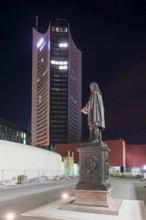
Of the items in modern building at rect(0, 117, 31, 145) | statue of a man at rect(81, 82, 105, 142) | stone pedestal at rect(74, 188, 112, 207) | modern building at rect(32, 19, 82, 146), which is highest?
modern building at rect(32, 19, 82, 146)

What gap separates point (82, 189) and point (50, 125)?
532 feet

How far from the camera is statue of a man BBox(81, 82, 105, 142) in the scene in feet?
43.3

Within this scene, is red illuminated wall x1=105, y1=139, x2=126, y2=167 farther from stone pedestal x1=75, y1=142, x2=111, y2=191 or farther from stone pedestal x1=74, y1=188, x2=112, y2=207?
stone pedestal x1=74, y1=188, x2=112, y2=207

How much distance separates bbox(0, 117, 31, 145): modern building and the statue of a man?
6539 centimetres

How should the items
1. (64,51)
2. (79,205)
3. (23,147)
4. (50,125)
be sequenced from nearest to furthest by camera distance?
(79,205) → (23,147) → (50,125) → (64,51)

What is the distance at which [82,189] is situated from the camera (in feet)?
40.1

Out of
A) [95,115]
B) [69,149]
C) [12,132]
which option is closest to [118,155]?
[69,149]

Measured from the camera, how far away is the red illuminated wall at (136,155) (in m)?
86.1

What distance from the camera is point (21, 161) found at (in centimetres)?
4259

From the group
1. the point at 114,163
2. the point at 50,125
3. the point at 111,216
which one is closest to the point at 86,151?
the point at 111,216

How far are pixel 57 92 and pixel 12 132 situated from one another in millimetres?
95375

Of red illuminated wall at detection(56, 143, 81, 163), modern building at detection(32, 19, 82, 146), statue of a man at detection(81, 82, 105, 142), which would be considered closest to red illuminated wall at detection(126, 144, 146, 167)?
red illuminated wall at detection(56, 143, 81, 163)

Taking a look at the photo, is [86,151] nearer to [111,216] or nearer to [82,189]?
[82,189]

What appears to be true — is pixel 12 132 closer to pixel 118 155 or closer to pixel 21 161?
pixel 118 155
